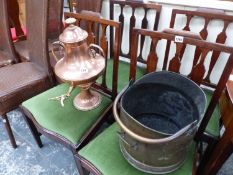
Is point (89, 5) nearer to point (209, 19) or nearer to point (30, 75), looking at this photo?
point (30, 75)

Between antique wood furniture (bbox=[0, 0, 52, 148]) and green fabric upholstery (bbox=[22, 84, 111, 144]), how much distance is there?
0.58ft

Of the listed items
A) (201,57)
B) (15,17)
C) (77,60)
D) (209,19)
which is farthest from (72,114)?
(15,17)

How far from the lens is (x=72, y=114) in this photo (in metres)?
1.08

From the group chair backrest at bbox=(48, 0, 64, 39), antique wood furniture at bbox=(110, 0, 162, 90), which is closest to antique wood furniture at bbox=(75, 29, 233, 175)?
antique wood furniture at bbox=(110, 0, 162, 90)

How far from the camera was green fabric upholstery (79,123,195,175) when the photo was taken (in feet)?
2.69

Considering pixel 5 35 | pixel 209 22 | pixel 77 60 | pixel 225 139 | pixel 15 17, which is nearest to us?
pixel 225 139

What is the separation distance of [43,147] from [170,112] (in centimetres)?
100

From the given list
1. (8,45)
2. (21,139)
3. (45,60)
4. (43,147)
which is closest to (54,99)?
(45,60)

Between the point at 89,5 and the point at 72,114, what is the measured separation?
0.82m

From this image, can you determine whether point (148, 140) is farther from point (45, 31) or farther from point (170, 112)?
point (45, 31)

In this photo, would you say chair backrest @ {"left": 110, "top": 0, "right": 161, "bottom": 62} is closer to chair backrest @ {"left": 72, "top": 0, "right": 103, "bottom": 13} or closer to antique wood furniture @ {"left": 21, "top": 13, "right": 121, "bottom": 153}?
chair backrest @ {"left": 72, "top": 0, "right": 103, "bottom": 13}

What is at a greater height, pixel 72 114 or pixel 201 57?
pixel 201 57

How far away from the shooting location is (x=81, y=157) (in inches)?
36.2

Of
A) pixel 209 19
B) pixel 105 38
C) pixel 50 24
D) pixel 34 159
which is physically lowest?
pixel 34 159
